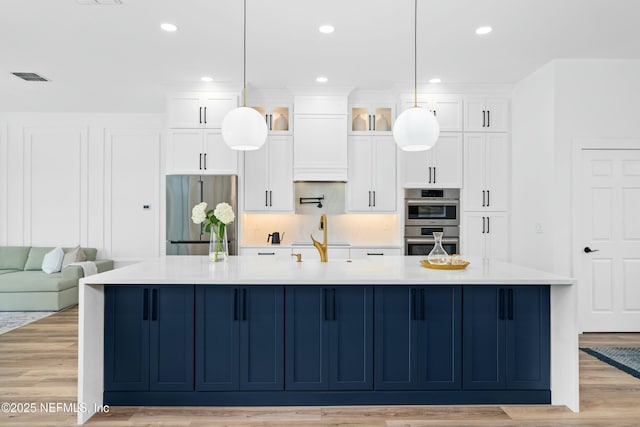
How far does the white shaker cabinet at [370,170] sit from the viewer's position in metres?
5.51

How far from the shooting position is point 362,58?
14.5 feet

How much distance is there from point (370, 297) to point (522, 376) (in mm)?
1086

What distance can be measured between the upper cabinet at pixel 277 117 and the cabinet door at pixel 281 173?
0.48 ft

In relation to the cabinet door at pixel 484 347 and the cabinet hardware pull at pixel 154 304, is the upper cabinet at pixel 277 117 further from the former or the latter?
the cabinet door at pixel 484 347

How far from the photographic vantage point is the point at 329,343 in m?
2.69

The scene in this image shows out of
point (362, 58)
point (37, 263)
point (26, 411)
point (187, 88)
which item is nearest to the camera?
point (26, 411)

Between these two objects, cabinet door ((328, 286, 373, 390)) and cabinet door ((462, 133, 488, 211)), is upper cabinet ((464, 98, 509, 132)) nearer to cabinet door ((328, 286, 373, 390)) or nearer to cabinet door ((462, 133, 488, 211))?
cabinet door ((462, 133, 488, 211))

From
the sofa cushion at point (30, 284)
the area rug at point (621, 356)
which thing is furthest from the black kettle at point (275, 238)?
the area rug at point (621, 356)

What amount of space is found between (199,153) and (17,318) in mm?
2840

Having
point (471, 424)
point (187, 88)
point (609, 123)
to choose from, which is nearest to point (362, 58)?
point (187, 88)

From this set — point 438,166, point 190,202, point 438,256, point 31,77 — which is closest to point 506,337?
point 438,256

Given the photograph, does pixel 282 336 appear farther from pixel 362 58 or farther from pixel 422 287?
pixel 362 58

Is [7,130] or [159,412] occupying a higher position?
[7,130]

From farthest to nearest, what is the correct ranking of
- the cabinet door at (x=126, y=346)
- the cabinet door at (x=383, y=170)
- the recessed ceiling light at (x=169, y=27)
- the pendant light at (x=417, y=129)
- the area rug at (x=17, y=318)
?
the cabinet door at (x=383, y=170), the area rug at (x=17, y=318), the recessed ceiling light at (x=169, y=27), the pendant light at (x=417, y=129), the cabinet door at (x=126, y=346)
